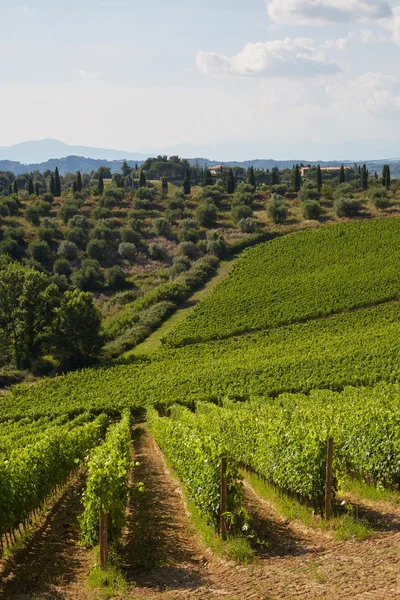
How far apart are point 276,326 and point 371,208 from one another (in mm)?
43319

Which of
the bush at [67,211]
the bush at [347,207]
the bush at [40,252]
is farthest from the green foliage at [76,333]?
the bush at [347,207]

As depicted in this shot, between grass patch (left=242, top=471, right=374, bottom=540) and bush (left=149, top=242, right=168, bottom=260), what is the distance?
237 feet

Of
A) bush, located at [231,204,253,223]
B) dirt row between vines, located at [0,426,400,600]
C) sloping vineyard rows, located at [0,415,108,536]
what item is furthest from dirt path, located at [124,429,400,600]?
bush, located at [231,204,253,223]

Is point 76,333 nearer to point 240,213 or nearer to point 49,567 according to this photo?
point 49,567

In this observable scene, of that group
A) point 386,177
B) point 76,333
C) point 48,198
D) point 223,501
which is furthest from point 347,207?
point 223,501

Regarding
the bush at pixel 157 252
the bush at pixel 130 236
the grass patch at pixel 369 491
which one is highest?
the bush at pixel 130 236

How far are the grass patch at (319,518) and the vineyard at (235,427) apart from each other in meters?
0.06

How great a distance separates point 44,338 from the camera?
58.8 metres

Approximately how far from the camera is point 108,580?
10.6 metres

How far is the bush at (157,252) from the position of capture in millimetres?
86312

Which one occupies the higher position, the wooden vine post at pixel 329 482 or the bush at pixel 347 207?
the bush at pixel 347 207

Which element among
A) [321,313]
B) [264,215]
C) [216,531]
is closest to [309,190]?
[264,215]

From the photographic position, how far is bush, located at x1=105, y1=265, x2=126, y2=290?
79250 millimetres

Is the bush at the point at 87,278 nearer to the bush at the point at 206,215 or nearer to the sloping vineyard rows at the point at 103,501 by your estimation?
the bush at the point at 206,215
